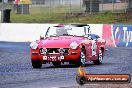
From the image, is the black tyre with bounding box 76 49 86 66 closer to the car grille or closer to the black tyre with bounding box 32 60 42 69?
the car grille

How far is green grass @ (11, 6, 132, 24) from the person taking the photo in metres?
53.4

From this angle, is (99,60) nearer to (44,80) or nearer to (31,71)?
(31,71)

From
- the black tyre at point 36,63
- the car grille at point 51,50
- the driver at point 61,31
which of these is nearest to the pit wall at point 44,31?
the driver at point 61,31

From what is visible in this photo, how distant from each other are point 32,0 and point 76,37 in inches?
1553

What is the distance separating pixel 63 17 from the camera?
179ft

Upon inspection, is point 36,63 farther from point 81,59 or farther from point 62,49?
point 81,59

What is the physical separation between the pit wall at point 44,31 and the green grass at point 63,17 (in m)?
9.54

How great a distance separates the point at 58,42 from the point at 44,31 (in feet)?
72.0

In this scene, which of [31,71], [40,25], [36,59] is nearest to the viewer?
[31,71]

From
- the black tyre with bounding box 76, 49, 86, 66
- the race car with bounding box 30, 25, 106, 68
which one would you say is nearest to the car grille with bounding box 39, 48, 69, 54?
the race car with bounding box 30, 25, 106, 68

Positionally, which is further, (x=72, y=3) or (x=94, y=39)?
(x=72, y=3)

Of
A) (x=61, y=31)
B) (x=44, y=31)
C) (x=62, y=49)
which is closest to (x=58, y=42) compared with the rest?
(x=62, y=49)

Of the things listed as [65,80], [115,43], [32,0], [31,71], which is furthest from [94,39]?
[32,0]

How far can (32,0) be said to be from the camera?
60500 millimetres
